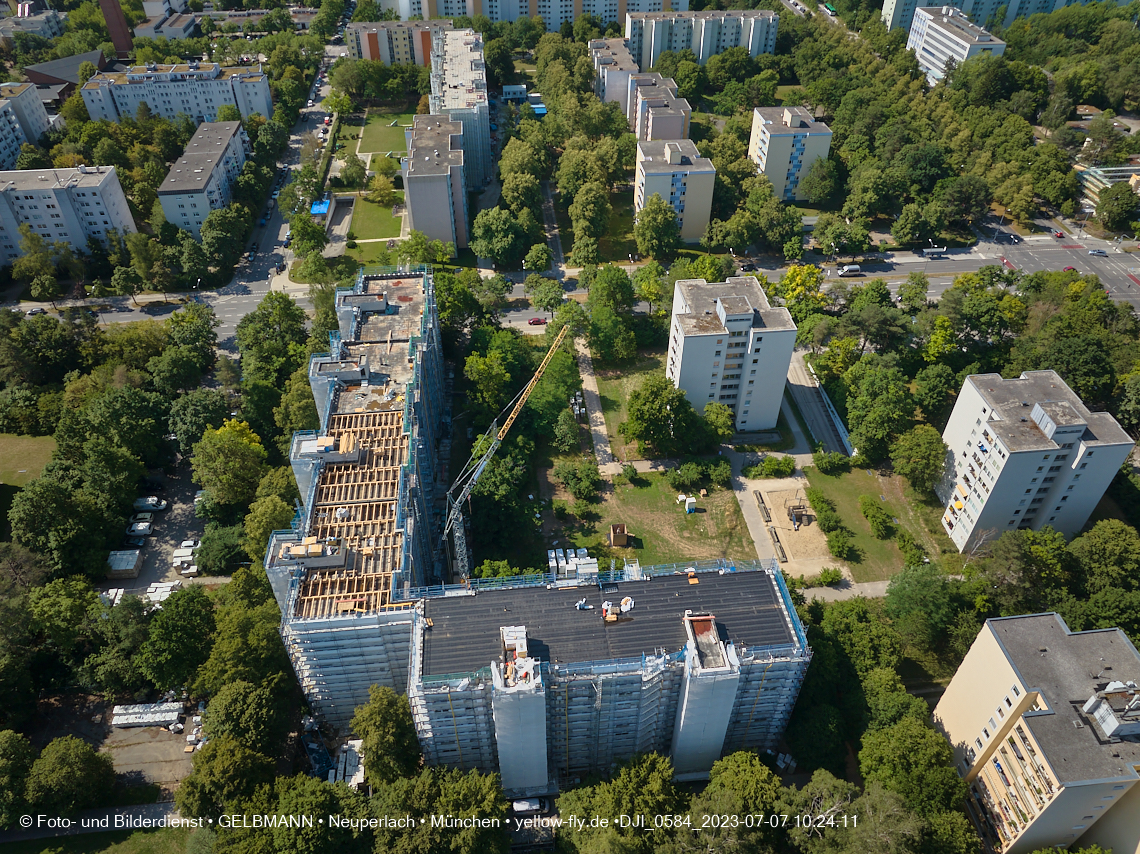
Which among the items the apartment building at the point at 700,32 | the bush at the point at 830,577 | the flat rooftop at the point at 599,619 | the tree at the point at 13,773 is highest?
the apartment building at the point at 700,32

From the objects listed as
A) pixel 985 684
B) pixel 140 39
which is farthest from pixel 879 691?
pixel 140 39

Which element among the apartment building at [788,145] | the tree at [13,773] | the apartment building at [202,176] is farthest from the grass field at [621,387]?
the apartment building at [202,176]

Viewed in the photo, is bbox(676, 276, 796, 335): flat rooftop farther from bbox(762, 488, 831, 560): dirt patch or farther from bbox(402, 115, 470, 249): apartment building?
bbox(402, 115, 470, 249): apartment building

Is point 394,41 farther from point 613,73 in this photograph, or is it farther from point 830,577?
point 830,577

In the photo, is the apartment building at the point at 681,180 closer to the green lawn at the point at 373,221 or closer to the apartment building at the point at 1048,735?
Answer: the green lawn at the point at 373,221

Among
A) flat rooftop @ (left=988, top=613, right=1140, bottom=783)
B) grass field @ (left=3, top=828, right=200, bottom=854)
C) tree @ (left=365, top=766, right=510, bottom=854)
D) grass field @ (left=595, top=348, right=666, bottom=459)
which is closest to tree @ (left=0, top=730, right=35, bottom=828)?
grass field @ (left=3, top=828, right=200, bottom=854)

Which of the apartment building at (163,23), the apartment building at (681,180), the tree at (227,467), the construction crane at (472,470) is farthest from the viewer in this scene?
the apartment building at (163,23)
